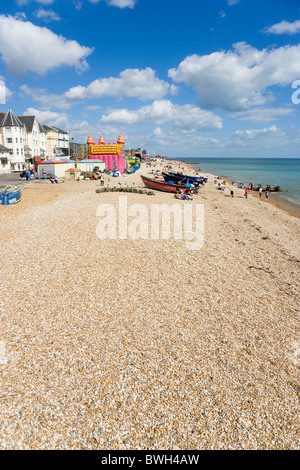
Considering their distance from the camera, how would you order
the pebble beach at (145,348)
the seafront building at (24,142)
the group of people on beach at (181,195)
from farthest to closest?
1. the seafront building at (24,142)
2. the group of people on beach at (181,195)
3. the pebble beach at (145,348)

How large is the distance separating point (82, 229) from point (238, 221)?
15737 millimetres

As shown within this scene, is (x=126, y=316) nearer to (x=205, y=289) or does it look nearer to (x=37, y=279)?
(x=205, y=289)

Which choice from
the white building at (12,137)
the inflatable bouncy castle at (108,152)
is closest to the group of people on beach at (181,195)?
the inflatable bouncy castle at (108,152)

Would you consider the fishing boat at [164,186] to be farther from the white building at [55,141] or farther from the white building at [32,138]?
the white building at [55,141]

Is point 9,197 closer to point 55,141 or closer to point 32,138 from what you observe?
point 32,138

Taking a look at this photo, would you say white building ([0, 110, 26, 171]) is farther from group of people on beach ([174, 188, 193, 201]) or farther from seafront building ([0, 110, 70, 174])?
group of people on beach ([174, 188, 193, 201])

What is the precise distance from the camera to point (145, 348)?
7.44 metres

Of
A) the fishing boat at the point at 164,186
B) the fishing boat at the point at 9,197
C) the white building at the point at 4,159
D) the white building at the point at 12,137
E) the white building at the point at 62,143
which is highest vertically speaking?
the white building at the point at 62,143

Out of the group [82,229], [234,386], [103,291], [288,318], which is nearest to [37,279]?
[103,291]

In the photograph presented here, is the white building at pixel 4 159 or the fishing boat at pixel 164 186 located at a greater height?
the white building at pixel 4 159

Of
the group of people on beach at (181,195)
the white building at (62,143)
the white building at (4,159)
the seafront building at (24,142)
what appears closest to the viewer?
the group of people on beach at (181,195)

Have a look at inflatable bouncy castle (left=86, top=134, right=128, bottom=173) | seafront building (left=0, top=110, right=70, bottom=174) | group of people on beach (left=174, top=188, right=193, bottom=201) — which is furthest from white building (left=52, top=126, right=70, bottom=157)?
group of people on beach (left=174, top=188, right=193, bottom=201)

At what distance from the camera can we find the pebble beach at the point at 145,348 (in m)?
5.34
